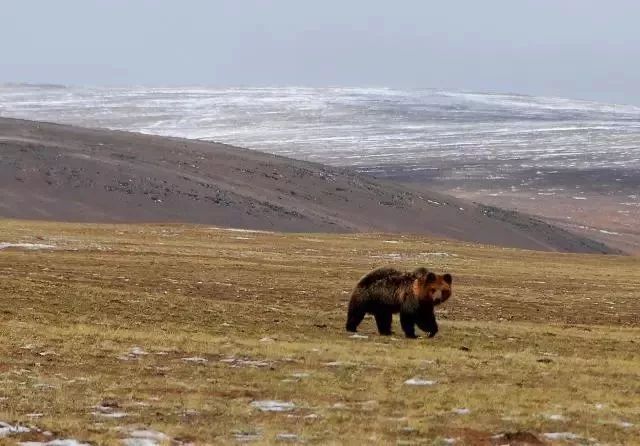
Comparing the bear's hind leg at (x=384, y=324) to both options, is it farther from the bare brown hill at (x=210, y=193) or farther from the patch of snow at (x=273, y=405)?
the bare brown hill at (x=210, y=193)

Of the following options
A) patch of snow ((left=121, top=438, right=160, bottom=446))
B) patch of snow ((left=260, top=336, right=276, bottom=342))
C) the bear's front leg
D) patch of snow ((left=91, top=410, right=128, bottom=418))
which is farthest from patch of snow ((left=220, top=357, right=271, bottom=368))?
patch of snow ((left=121, top=438, right=160, bottom=446))

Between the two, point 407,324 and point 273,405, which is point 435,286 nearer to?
point 407,324

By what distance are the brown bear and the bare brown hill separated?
179ft

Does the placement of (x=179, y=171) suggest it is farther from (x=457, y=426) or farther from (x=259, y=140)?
(x=259, y=140)

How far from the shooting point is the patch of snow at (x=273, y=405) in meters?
13.9

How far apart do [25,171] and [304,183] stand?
24857 millimetres

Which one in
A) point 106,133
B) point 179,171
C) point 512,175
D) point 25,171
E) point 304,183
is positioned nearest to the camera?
point 25,171

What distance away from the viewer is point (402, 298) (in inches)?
811

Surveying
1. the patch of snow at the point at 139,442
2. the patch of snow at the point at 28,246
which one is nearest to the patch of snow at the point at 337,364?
the patch of snow at the point at 139,442

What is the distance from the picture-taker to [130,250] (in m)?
41.9

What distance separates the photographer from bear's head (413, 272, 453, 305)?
1980 cm

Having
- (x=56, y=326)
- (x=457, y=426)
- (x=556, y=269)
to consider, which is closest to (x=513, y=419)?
(x=457, y=426)

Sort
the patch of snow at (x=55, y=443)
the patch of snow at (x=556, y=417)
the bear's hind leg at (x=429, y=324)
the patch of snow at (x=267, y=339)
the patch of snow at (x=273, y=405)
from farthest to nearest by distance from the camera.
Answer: the bear's hind leg at (x=429, y=324) < the patch of snow at (x=267, y=339) < the patch of snow at (x=273, y=405) < the patch of snow at (x=556, y=417) < the patch of snow at (x=55, y=443)

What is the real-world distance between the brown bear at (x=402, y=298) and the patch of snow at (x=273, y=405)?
20.0 feet
